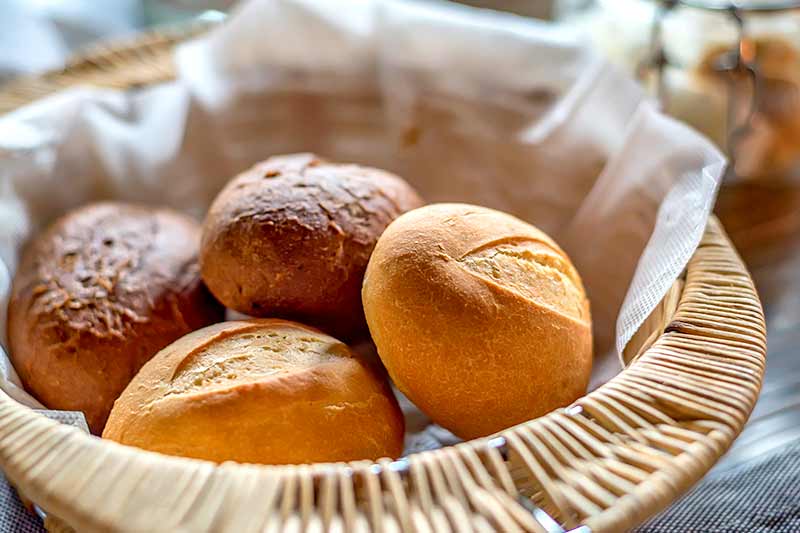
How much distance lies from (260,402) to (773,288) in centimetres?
68

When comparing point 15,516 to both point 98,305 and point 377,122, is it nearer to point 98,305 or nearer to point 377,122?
point 98,305

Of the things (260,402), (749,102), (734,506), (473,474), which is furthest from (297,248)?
(749,102)

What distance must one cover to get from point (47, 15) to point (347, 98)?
2.14 feet

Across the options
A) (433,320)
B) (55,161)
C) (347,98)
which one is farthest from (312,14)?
(433,320)

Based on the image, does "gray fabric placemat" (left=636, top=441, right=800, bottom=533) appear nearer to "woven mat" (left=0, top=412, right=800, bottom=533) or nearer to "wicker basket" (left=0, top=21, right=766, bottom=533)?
"woven mat" (left=0, top=412, right=800, bottom=533)

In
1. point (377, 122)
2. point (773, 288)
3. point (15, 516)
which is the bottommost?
point (15, 516)

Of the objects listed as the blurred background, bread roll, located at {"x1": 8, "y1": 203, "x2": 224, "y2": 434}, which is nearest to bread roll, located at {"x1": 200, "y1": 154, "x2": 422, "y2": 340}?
bread roll, located at {"x1": 8, "y1": 203, "x2": 224, "y2": 434}

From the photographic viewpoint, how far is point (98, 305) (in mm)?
714

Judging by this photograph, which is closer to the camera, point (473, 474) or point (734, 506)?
point (473, 474)

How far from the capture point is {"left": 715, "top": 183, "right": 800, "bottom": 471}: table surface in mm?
782

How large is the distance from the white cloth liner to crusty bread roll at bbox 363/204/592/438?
21 centimetres

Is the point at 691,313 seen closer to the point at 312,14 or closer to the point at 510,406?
the point at 510,406

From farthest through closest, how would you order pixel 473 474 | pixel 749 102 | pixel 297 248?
pixel 749 102, pixel 297 248, pixel 473 474

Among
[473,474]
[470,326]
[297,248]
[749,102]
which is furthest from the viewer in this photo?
[749,102]
